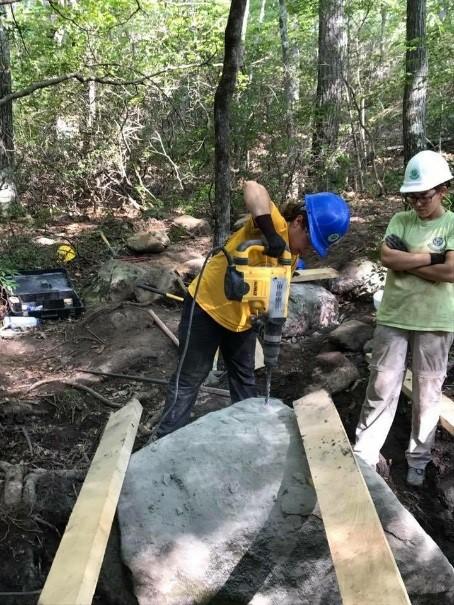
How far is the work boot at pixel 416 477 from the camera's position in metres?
3.50

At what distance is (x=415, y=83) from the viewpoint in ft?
27.8

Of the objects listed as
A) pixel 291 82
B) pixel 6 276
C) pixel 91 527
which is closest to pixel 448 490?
pixel 91 527

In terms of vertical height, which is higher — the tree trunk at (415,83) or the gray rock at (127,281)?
the tree trunk at (415,83)

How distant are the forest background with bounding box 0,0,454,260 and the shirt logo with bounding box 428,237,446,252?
604 cm

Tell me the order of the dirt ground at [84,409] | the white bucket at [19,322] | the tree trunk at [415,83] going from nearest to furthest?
the dirt ground at [84,409]
the white bucket at [19,322]
the tree trunk at [415,83]

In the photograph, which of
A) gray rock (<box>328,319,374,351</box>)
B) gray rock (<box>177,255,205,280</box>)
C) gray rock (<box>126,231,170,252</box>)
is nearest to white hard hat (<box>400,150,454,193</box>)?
gray rock (<box>328,319,374,351</box>)

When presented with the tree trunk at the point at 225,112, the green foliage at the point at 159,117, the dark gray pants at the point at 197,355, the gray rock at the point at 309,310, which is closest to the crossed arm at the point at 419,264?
the dark gray pants at the point at 197,355

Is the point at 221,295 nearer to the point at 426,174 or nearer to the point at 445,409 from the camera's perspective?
the point at 426,174

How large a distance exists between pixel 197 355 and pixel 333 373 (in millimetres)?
1669

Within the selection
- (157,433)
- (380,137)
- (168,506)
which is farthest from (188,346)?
(380,137)

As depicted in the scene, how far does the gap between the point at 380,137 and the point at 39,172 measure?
280 inches

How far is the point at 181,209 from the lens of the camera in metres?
10.5

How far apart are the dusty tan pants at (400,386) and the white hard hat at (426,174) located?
87 cm

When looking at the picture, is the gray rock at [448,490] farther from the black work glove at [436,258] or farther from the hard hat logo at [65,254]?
the hard hat logo at [65,254]
